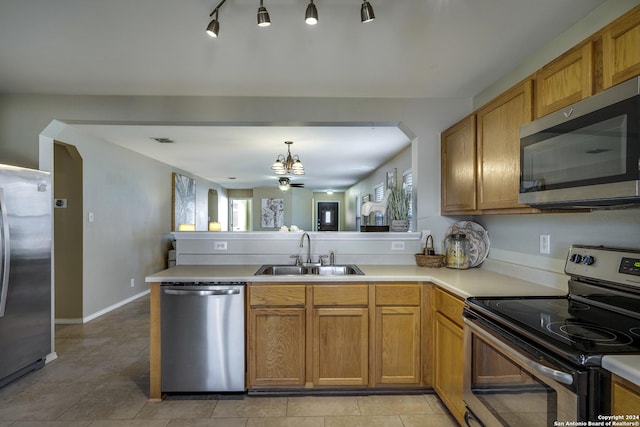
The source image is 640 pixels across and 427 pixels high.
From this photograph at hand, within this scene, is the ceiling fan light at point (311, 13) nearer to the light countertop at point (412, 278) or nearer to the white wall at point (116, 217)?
the light countertop at point (412, 278)

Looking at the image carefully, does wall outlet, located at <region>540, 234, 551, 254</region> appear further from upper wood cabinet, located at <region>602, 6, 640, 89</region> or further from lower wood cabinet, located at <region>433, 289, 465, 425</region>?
upper wood cabinet, located at <region>602, 6, 640, 89</region>

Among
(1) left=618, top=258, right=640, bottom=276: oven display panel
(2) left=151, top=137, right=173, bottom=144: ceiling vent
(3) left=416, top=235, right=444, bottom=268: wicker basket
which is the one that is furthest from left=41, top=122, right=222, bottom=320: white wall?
(1) left=618, top=258, right=640, bottom=276: oven display panel

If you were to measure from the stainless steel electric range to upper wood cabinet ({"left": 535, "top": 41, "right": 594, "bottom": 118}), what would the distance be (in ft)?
2.36

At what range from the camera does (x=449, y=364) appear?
80.4 inches

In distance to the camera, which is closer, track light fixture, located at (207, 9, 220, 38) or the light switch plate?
track light fixture, located at (207, 9, 220, 38)

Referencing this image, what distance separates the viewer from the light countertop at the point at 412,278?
189 centimetres

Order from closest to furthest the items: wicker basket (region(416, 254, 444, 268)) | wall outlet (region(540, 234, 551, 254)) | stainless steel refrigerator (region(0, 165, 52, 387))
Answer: wall outlet (region(540, 234, 551, 254))
stainless steel refrigerator (region(0, 165, 52, 387))
wicker basket (region(416, 254, 444, 268))

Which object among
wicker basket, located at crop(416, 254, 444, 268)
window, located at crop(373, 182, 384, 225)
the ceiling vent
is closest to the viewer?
wicker basket, located at crop(416, 254, 444, 268)

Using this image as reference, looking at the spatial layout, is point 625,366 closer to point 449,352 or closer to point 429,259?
point 449,352

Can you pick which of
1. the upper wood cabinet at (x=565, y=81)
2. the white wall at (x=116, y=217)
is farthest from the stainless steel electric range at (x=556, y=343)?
the white wall at (x=116, y=217)

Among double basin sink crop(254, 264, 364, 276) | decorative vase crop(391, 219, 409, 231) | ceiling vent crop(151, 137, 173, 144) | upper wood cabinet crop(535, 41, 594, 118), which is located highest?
ceiling vent crop(151, 137, 173, 144)

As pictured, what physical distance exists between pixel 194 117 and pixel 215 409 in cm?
222

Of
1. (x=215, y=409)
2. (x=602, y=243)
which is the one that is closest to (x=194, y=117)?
(x=215, y=409)

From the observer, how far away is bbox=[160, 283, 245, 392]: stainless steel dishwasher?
2.26 m
